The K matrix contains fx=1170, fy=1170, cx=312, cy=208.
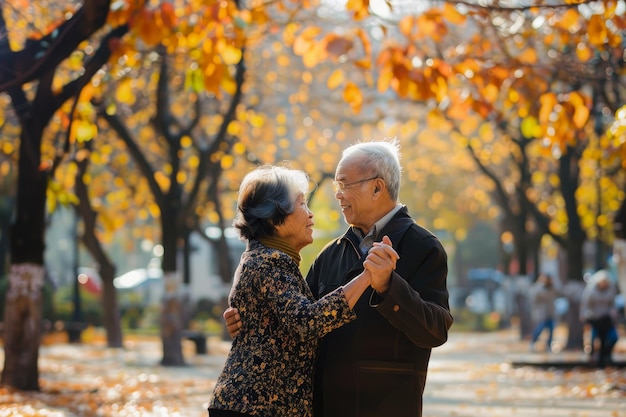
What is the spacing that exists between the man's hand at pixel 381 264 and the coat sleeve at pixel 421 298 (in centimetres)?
4

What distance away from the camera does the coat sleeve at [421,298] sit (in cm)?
493

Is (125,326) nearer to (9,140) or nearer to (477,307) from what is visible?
(9,140)

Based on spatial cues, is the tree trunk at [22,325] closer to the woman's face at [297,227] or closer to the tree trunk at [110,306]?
the woman's face at [297,227]

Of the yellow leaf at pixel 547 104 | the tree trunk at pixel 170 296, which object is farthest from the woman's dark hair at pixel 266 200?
the tree trunk at pixel 170 296

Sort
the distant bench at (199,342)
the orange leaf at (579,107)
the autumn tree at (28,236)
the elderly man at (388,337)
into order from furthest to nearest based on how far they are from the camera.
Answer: the distant bench at (199,342)
the autumn tree at (28,236)
the orange leaf at (579,107)
the elderly man at (388,337)

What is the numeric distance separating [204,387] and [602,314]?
8.16 meters

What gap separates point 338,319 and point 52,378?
48.1 ft

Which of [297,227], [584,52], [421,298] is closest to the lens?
[421,298]

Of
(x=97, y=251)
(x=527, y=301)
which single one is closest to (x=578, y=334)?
(x=527, y=301)

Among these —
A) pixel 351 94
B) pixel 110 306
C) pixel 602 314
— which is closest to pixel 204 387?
pixel 351 94

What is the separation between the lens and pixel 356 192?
5422 millimetres

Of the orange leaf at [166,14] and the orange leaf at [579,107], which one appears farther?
the orange leaf at [579,107]

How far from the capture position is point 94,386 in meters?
17.2

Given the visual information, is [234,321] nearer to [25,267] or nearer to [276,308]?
[276,308]
